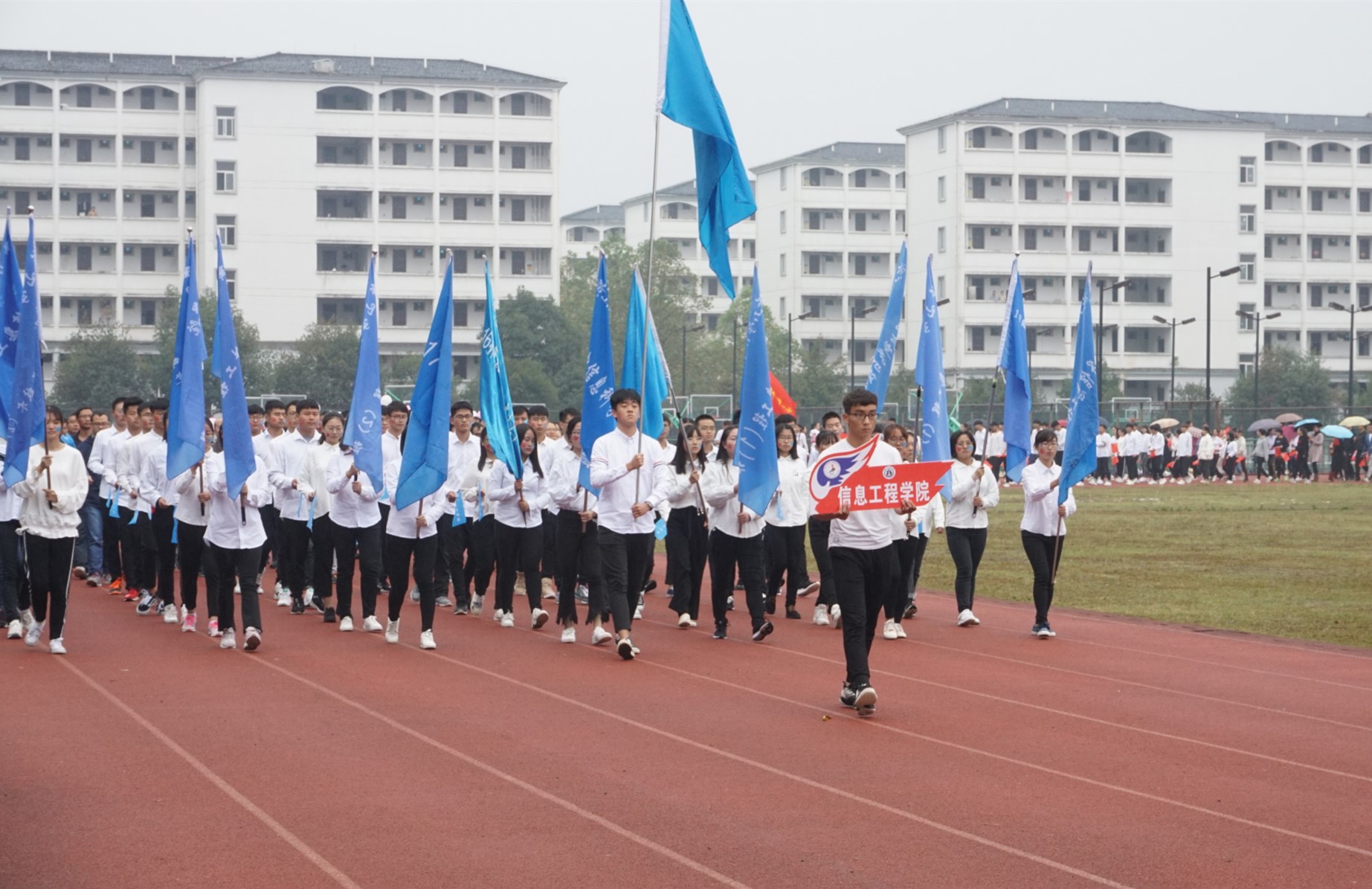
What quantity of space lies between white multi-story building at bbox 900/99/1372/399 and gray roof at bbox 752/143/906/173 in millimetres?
8018

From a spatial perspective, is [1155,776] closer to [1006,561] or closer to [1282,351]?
[1006,561]

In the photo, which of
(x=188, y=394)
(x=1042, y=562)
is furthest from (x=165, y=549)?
(x=1042, y=562)

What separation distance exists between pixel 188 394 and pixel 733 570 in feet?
15.7

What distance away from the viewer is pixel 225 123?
84500mm

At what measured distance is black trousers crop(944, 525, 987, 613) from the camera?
1531cm

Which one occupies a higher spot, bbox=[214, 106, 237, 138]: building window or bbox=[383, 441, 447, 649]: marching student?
bbox=[214, 106, 237, 138]: building window

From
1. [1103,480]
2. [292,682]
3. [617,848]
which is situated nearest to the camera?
[617,848]

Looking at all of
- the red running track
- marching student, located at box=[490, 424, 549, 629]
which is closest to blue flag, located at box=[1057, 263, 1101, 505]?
the red running track

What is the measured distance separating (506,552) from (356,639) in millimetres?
1684

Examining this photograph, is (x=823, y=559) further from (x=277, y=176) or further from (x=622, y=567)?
(x=277, y=176)

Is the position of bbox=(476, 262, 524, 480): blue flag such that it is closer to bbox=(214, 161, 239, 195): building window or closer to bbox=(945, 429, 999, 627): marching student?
bbox=(945, 429, 999, 627): marching student

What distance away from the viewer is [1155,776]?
8609 mm

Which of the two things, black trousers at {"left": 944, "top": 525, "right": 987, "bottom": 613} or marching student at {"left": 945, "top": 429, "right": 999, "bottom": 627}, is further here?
black trousers at {"left": 944, "top": 525, "right": 987, "bottom": 613}

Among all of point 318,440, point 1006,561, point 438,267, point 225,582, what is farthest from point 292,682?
point 438,267
